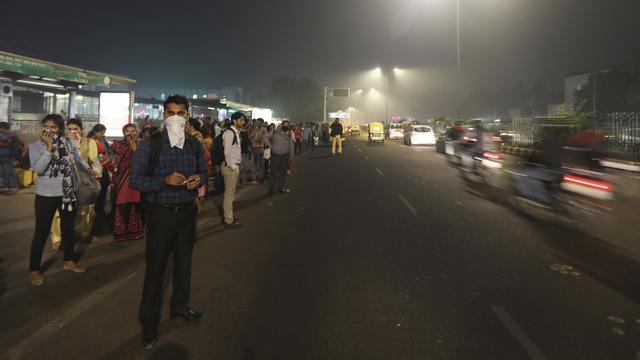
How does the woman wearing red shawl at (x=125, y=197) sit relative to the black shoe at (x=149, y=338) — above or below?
above

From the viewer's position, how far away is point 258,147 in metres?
15.1

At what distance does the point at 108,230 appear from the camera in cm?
823

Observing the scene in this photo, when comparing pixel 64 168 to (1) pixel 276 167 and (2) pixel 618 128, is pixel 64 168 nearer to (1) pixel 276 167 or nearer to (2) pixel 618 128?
(1) pixel 276 167

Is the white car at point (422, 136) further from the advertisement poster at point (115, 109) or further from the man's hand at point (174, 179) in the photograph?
the man's hand at point (174, 179)

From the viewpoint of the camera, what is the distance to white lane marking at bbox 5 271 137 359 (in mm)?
3854

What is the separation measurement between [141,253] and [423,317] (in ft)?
13.7

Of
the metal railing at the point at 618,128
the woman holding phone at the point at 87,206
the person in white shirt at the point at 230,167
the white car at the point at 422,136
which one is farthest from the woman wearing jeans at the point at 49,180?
the white car at the point at 422,136

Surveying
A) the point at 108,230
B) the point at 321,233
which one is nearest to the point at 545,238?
the point at 321,233

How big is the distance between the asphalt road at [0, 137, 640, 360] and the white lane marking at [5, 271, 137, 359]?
17mm

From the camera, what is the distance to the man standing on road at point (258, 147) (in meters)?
15.0

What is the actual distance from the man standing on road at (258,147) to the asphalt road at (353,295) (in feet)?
20.4

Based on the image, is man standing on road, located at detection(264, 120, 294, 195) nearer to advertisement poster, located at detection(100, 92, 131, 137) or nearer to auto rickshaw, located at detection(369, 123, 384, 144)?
advertisement poster, located at detection(100, 92, 131, 137)

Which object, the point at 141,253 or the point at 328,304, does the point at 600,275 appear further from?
the point at 141,253

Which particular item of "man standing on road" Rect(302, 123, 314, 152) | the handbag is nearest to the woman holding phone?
the handbag
